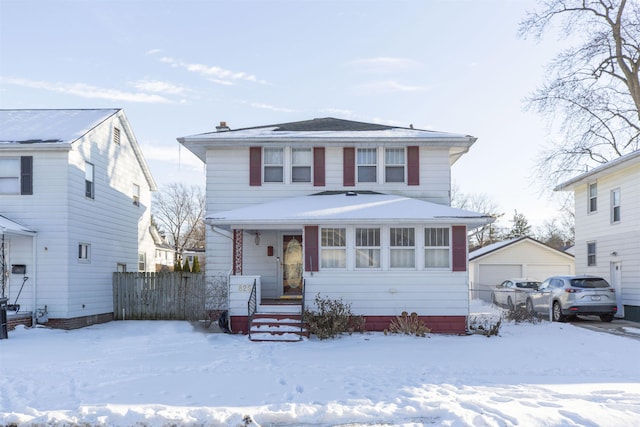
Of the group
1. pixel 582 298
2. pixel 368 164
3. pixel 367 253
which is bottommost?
pixel 582 298

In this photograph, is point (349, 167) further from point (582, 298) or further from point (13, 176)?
point (13, 176)

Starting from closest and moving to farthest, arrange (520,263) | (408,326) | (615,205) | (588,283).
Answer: (408,326)
(588,283)
(615,205)
(520,263)

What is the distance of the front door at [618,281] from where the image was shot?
17.8 metres

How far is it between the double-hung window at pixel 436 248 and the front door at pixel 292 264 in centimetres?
404

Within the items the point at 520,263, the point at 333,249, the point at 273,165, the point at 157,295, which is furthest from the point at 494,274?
the point at 157,295

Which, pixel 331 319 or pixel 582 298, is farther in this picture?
pixel 582 298

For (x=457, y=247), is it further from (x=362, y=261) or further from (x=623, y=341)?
A: (x=623, y=341)

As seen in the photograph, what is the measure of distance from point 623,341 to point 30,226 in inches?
631

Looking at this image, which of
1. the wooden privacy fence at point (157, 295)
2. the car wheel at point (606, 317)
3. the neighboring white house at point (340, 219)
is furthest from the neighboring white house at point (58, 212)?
the car wheel at point (606, 317)

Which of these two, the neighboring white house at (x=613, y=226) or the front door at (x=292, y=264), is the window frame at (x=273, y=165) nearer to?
the front door at (x=292, y=264)

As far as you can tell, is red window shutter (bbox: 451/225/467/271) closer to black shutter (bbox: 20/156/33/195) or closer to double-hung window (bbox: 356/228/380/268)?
double-hung window (bbox: 356/228/380/268)

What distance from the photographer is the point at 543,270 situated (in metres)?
29.0

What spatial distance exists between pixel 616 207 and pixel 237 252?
13.7m

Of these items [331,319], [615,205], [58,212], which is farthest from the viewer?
[615,205]
